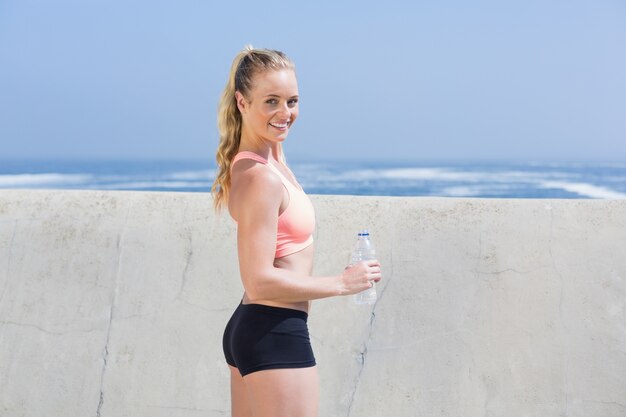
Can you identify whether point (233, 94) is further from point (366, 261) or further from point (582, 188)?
point (582, 188)

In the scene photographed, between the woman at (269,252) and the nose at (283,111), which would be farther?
the nose at (283,111)

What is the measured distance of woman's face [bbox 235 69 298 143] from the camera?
2.29m

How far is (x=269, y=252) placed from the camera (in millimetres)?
2170

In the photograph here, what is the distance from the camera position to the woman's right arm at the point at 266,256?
2166 millimetres

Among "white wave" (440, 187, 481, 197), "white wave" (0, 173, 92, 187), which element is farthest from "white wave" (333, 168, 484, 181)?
"white wave" (0, 173, 92, 187)

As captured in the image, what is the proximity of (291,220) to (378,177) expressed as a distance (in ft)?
169

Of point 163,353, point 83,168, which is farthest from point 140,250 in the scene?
point 83,168

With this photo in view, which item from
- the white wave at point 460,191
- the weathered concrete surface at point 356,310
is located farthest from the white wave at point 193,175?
the weathered concrete surface at point 356,310

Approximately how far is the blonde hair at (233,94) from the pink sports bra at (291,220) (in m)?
0.10

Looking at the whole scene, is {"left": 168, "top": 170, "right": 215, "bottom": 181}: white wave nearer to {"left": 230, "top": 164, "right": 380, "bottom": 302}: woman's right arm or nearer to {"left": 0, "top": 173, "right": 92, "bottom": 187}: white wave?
{"left": 0, "top": 173, "right": 92, "bottom": 187}: white wave

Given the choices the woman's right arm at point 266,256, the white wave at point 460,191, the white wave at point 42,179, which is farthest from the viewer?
the white wave at point 42,179

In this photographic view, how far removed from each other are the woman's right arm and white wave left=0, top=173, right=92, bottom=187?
48396 millimetres

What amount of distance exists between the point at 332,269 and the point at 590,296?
42.4 inches

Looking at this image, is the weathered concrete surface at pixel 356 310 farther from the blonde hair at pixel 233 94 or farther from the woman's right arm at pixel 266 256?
the woman's right arm at pixel 266 256
